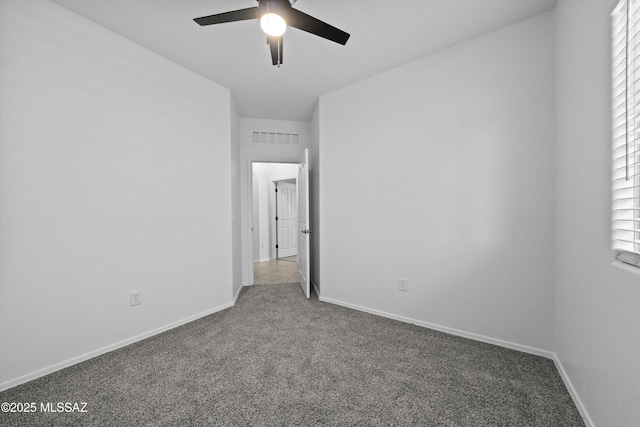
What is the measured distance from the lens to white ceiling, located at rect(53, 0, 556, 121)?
1.86 metres

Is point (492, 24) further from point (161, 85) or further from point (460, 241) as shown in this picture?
point (161, 85)

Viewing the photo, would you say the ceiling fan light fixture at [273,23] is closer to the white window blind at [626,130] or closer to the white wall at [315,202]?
the white window blind at [626,130]

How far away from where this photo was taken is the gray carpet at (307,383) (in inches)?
55.3

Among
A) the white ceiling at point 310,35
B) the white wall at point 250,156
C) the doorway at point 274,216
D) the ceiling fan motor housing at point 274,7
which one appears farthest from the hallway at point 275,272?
the ceiling fan motor housing at point 274,7

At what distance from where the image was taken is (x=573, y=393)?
4.99ft

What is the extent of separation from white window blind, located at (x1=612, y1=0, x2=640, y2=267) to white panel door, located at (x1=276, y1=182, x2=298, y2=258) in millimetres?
5573

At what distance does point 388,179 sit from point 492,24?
1.52m

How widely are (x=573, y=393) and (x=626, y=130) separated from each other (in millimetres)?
1518

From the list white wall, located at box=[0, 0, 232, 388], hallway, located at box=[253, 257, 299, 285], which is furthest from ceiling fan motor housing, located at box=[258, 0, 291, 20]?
hallway, located at box=[253, 257, 299, 285]

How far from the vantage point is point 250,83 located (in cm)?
300

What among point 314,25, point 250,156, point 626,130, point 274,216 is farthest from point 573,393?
point 274,216

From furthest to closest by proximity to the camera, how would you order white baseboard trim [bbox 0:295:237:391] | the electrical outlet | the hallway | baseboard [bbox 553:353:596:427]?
the hallway → the electrical outlet → white baseboard trim [bbox 0:295:237:391] → baseboard [bbox 553:353:596:427]

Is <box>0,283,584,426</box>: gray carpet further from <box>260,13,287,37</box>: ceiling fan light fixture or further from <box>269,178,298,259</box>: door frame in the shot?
<box>269,178,298,259</box>: door frame

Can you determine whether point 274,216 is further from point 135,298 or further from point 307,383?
point 307,383
